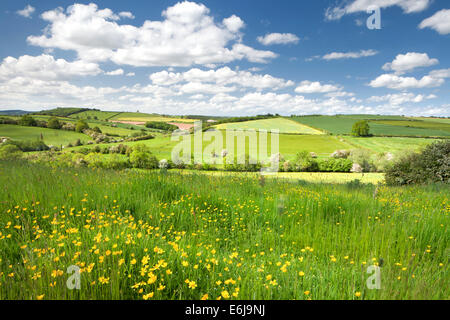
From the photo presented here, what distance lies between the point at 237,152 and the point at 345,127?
38.2m

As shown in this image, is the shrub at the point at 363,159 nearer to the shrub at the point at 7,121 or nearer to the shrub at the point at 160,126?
the shrub at the point at 160,126

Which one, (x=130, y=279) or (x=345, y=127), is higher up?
(x=345, y=127)

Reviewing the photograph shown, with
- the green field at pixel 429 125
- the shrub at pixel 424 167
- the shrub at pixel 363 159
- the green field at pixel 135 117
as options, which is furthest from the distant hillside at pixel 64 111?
the green field at pixel 429 125

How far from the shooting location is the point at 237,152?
49906mm

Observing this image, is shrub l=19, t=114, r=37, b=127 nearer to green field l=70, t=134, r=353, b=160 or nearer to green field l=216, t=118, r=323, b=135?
green field l=70, t=134, r=353, b=160

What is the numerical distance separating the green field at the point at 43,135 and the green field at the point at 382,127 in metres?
69.1

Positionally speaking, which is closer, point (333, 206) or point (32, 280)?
point (32, 280)

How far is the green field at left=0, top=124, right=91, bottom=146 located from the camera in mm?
56347

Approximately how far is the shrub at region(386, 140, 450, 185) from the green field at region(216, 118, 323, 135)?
1924 inches

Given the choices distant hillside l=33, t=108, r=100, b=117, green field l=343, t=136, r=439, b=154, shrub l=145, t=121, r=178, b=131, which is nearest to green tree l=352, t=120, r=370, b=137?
green field l=343, t=136, r=439, b=154

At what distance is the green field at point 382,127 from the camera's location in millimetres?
56475
